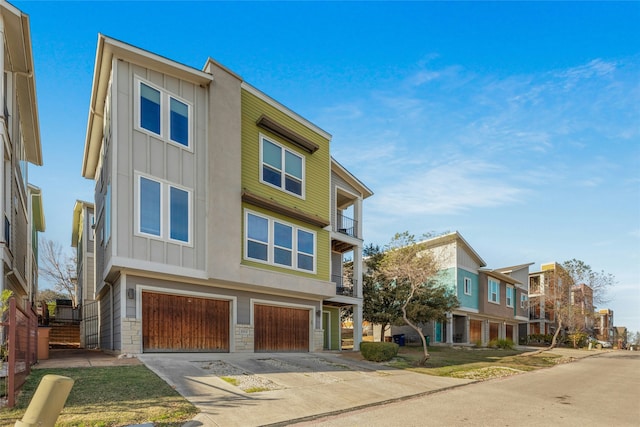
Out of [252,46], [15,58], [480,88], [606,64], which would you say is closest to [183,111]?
[252,46]

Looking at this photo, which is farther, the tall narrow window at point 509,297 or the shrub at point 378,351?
the tall narrow window at point 509,297

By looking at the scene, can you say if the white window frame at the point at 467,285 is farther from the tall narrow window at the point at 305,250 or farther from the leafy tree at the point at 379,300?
the tall narrow window at the point at 305,250

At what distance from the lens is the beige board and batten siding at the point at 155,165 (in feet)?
43.0

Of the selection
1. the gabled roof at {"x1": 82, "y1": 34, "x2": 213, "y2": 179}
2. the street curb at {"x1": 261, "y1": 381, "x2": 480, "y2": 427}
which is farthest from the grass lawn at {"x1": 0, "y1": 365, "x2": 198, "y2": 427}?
the gabled roof at {"x1": 82, "y1": 34, "x2": 213, "y2": 179}

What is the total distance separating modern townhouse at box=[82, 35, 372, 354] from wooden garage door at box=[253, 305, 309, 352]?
0.06 m

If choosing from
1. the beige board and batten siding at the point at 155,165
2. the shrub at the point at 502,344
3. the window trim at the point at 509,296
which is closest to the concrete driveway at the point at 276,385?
the beige board and batten siding at the point at 155,165

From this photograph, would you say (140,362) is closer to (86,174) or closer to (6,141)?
(6,141)

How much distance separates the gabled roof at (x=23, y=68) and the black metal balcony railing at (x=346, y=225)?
14.7m

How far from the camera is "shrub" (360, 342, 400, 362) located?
17.2 meters

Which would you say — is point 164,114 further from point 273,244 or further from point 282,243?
point 282,243

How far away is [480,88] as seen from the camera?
53.3 feet

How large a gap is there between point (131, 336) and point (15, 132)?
8530mm

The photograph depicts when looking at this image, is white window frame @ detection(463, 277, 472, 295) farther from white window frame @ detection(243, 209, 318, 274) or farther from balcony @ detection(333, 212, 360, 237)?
white window frame @ detection(243, 209, 318, 274)

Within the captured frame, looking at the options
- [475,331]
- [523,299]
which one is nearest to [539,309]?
[523,299]
